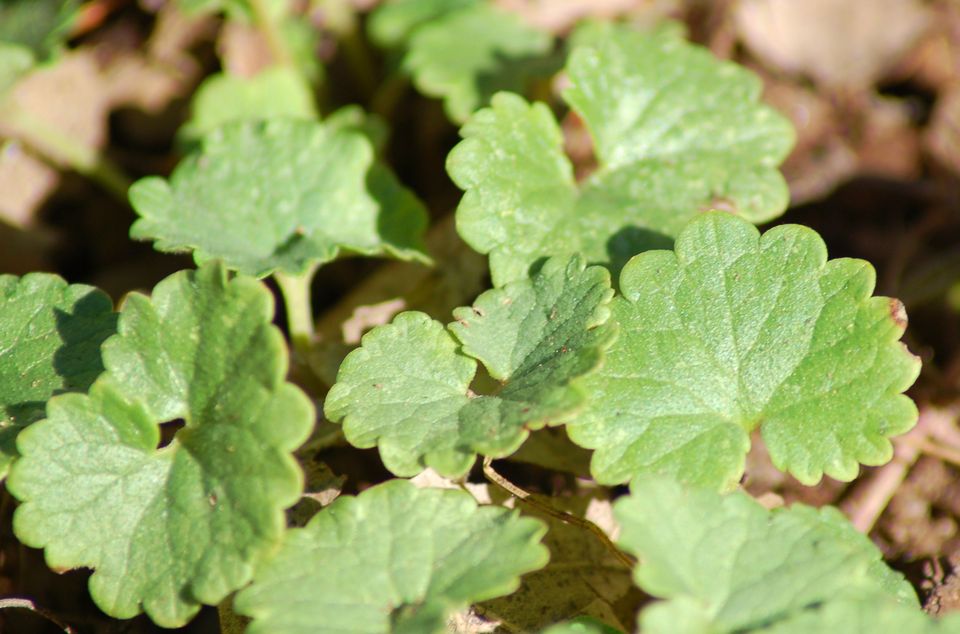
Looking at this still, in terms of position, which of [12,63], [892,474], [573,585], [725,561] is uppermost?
[12,63]

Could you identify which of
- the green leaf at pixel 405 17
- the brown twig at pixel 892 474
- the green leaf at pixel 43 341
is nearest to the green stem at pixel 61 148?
the green leaf at pixel 405 17

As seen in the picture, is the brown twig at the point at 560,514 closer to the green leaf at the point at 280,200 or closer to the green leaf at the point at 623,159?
the green leaf at the point at 623,159

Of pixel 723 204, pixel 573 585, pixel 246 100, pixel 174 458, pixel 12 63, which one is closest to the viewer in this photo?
pixel 174 458

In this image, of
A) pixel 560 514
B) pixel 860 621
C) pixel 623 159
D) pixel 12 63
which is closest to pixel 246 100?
pixel 12 63

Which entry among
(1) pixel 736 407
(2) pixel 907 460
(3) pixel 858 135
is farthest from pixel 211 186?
(3) pixel 858 135

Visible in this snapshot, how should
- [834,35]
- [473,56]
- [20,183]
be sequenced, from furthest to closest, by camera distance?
[834,35] < [20,183] < [473,56]

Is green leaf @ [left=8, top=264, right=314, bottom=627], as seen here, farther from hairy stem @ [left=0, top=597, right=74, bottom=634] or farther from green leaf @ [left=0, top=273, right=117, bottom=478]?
hairy stem @ [left=0, top=597, right=74, bottom=634]

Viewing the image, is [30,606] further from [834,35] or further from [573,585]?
[834,35]

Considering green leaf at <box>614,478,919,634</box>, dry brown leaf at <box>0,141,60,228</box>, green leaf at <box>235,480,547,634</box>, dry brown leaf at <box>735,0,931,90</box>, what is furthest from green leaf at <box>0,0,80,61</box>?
dry brown leaf at <box>735,0,931,90</box>
